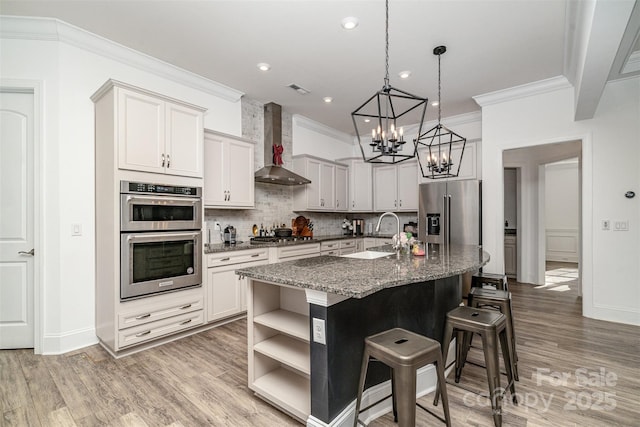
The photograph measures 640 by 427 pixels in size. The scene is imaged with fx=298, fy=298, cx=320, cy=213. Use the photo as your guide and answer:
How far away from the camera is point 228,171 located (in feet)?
12.9

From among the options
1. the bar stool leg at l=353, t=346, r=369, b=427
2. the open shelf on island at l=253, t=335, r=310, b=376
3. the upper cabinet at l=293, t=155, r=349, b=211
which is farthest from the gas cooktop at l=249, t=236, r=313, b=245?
the bar stool leg at l=353, t=346, r=369, b=427

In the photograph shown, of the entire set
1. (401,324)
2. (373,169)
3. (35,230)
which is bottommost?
(401,324)

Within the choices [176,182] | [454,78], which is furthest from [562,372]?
A: [176,182]

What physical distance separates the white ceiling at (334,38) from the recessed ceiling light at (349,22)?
0.21ft

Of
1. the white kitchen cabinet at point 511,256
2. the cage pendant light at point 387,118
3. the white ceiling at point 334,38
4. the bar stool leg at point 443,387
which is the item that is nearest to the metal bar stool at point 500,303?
the bar stool leg at point 443,387

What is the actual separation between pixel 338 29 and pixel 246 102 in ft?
6.81

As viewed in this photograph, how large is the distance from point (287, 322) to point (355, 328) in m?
0.47

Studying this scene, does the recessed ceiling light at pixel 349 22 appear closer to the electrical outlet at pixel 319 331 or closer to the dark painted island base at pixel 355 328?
the dark painted island base at pixel 355 328

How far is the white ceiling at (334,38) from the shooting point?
2.56 m

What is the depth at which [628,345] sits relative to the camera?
2.94 meters

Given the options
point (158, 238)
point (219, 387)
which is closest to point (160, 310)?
point (158, 238)

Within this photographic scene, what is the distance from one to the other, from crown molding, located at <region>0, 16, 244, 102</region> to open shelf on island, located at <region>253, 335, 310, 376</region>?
3.25 meters

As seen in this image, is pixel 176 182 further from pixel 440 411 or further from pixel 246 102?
pixel 440 411

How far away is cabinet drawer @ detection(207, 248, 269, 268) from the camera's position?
11.3 feet
